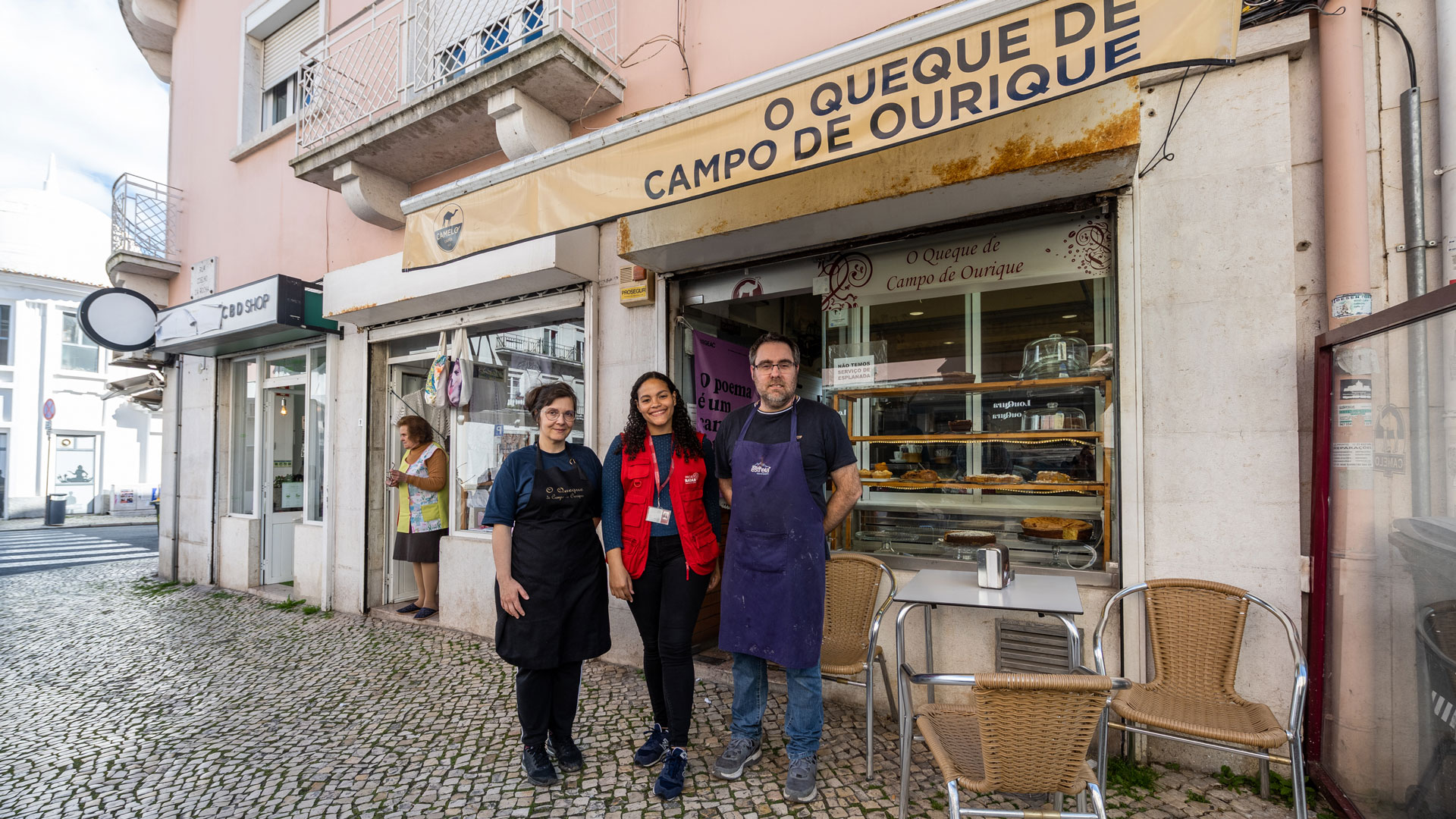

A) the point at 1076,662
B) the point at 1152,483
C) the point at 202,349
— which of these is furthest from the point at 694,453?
the point at 202,349

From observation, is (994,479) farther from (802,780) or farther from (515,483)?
(515,483)

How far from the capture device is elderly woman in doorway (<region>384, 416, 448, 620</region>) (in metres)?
6.15

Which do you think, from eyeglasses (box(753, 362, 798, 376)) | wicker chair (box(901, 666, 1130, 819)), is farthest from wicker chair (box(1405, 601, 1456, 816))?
eyeglasses (box(753, 362, 798, 376))

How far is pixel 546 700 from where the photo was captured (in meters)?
3.19

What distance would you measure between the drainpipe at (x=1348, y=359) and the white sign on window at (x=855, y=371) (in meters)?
2.20

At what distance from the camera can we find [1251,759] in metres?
3.09

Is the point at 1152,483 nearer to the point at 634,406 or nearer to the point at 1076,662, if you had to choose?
the point at 1076,662

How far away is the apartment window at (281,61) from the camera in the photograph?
7836mm

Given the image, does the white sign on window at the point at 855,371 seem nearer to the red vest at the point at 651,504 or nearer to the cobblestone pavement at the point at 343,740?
the red vest at the point at 651,504

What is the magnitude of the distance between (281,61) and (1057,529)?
382 inches

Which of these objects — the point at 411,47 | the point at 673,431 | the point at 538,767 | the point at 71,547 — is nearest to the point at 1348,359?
the point at 673,431

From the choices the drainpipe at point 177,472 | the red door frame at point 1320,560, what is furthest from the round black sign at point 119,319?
the red door frame at point 1320,560

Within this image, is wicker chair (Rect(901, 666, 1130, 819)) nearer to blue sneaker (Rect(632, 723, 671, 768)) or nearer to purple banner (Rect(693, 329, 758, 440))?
blue sneaker (Rect(632, 723, 671, 768))

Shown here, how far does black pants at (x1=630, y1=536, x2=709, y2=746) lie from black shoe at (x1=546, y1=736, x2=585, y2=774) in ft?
1.63
